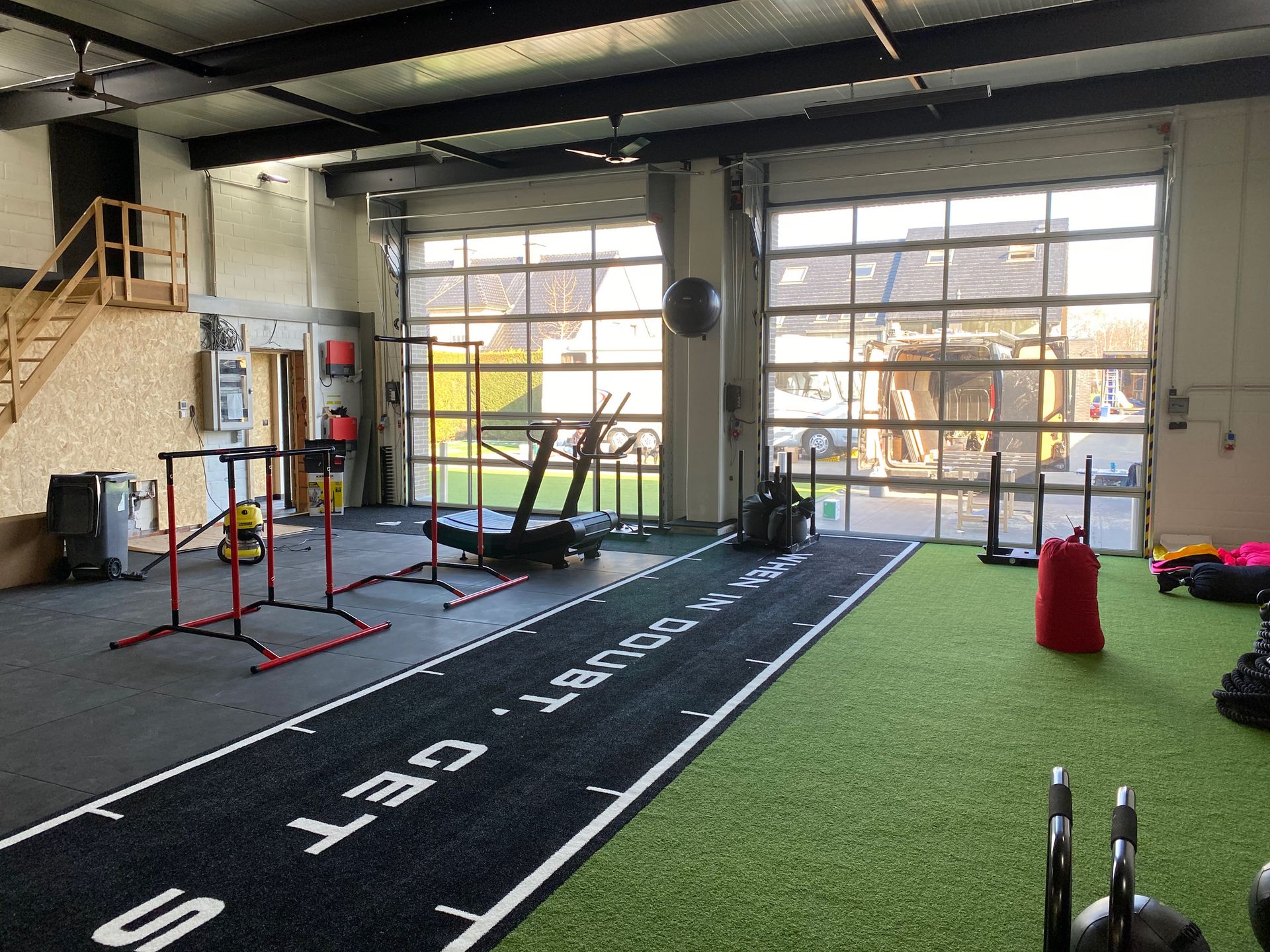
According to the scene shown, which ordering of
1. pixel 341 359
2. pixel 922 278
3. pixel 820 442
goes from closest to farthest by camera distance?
pixel 922 278 < pixel 820 442 < pixel 341 359

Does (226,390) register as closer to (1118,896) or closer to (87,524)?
(87,524)

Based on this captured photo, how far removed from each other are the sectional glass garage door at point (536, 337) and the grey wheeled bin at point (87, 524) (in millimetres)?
4646

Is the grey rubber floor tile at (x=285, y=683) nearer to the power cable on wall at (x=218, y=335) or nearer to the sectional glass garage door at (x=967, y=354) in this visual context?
the sectional glass garage door at (x=967, y=354)

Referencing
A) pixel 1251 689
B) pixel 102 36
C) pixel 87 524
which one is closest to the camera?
pixel 1251 689

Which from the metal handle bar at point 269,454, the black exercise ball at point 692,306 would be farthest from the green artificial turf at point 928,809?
the black exercise ball at point 692,306

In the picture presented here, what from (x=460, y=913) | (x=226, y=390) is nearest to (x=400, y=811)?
(x=460, y=913)

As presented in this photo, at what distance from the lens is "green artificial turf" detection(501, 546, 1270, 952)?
116 inches

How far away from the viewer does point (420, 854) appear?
11.2 ft

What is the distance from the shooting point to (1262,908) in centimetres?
195

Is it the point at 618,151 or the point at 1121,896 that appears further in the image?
the point at 618,151

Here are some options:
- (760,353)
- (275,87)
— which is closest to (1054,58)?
(760,353)

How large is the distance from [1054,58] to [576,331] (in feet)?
21.4

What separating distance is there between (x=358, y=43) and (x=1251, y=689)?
771 cm

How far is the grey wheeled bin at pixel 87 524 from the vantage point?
8.27m
